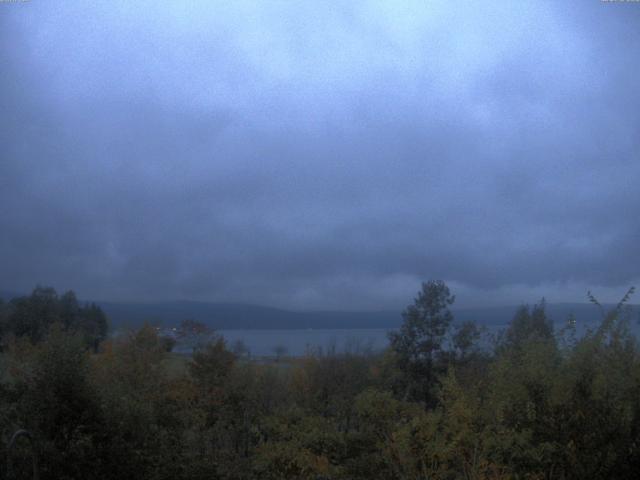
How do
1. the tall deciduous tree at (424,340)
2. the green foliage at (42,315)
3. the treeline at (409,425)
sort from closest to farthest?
the treeline at (409,425) → the tall deciduous tree at (424,340) → the green foliage at (42,315)

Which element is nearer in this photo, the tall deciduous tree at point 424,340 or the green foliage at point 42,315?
the tall deciduous tree at point 424,340

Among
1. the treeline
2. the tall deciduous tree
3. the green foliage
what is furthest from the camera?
the green foliage

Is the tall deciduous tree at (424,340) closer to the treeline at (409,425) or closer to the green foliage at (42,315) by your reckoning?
the treeline at (409,425)

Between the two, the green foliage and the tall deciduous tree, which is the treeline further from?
the green foliage

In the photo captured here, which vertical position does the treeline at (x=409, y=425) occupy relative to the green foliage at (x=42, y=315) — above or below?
below

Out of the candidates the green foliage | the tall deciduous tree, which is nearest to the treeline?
the tall deciduous tree

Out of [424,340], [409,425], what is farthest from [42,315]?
[409,425]

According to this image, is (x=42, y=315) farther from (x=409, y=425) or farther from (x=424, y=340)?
(x=409, y=425)

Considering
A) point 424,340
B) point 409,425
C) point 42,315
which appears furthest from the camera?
point 42,315

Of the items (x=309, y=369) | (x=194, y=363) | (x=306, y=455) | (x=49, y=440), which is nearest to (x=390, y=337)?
(x=309, y=369)

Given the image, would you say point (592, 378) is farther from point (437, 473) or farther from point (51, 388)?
point (51, 388)

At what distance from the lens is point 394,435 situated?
11406 mm

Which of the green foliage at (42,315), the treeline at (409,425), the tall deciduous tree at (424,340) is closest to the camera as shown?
the treeline at (409,425)

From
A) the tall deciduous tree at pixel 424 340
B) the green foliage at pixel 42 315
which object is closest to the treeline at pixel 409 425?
the tall deciduous tree at pixel 424 340
